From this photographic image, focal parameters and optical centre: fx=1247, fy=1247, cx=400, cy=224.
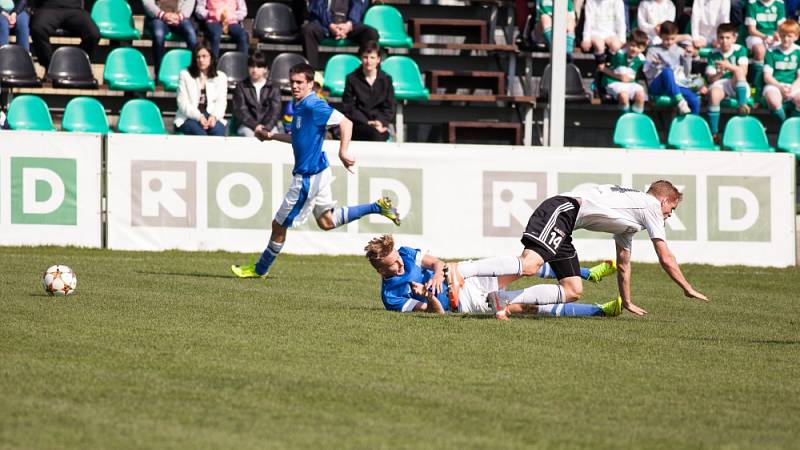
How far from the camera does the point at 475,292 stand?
9.35 m

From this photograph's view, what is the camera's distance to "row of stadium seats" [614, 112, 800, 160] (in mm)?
17625

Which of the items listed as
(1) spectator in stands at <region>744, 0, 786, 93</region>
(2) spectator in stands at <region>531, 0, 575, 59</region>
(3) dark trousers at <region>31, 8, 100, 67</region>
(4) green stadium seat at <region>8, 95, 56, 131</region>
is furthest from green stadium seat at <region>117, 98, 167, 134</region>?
(1) spectator in stands at <region>744, 0, 786, 93</region>

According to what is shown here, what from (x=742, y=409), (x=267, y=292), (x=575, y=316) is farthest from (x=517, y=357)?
(x=267, y=292)

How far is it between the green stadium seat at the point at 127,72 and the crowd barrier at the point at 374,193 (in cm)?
287

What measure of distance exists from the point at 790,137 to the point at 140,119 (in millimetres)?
9414

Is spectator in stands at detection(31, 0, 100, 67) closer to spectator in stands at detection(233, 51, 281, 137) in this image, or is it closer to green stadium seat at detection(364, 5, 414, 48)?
spectator in stands at detection(233, 51, 281, 137)

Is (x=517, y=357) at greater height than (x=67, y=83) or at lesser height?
lesser

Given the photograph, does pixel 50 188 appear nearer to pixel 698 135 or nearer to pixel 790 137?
pixel 698 135

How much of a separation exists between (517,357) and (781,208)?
9086 mm

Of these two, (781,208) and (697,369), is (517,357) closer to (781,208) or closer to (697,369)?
(697,369)

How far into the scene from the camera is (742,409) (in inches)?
241

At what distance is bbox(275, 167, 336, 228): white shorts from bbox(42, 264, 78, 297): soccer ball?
2.52 meters

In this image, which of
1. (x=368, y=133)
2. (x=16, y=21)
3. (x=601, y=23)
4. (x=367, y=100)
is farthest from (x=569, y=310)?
(x=16, y=21)

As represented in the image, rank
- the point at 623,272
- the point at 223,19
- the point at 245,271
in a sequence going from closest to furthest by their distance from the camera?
the point at 623,272 < the point at 245,271 < the point at 223,19
